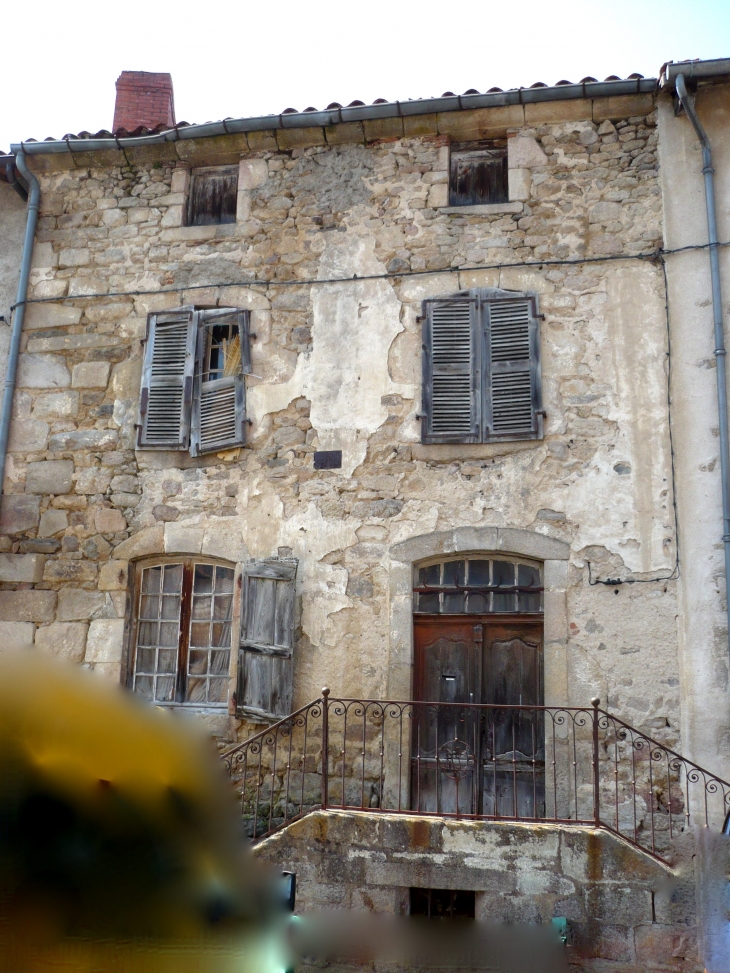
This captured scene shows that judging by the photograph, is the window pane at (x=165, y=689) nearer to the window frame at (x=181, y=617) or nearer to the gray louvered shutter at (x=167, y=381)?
the window frame at (x=181, y=617)

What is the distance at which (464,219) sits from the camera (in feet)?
28.3

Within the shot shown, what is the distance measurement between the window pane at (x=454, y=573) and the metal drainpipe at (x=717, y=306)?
2.18 metres

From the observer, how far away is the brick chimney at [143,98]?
406 inches

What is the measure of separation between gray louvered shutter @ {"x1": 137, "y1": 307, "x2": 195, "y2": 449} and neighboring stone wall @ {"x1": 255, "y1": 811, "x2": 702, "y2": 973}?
13.0ft

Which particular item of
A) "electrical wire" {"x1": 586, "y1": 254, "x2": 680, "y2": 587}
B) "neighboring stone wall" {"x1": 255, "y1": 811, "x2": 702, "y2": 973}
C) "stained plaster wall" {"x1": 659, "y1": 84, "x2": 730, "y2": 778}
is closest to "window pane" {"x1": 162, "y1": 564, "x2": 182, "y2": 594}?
"neighboring stone wall" {"x1": 255, "y1": 811, "x2": 702, "y2": 973}

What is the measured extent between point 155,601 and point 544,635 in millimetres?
3659

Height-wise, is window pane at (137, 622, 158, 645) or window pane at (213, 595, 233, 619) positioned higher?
window pane at (213, 595, 233, 619)

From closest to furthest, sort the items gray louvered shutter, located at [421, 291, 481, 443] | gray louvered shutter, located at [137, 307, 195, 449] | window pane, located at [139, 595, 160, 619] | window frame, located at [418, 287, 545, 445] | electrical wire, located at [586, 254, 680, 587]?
electrical wire, located at [586, 254, 680, 587], window frame, located at [418, 287, 545, 445], gray louvered shutter, located at [421, 291, 481, 443], window pane, located at [139, 595, 160, 619], gray louvered shutter, located at [137, 307, 195, 449]

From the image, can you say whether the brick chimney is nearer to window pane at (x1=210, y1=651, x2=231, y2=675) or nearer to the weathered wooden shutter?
the weathered wooden shutter

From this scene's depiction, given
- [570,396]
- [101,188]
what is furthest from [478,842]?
[101,188]

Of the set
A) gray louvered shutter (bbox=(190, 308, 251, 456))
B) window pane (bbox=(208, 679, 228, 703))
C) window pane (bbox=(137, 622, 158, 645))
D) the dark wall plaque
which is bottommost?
window pane (bbox=(208, 679, 228, 703))

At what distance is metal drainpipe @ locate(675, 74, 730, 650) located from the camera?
7449mm

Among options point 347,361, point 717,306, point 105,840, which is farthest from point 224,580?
point 105,840

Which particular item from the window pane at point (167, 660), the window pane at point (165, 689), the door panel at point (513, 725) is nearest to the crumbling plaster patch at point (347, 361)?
the door panel at point (513, 725)
